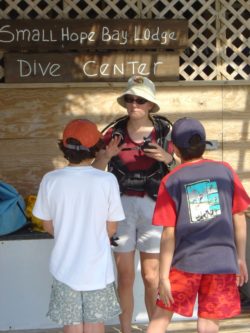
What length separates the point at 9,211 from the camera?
13.8ft

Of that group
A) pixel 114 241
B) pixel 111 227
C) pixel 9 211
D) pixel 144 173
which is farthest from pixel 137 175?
pixel 9 211

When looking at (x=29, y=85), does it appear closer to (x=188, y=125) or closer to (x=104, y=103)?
(x=104, y=103)

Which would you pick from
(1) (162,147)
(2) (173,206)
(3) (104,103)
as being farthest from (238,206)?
(3) (104,103)

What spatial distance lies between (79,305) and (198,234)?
2.23 feet

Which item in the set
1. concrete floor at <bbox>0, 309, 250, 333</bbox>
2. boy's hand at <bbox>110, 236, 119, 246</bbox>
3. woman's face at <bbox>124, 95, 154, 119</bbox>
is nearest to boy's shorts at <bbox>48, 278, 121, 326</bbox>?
boy's hand at <bbox>110, 236, 119, 246</bbox>

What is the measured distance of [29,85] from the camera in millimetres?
5031

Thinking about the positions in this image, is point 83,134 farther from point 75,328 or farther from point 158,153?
point 75,328

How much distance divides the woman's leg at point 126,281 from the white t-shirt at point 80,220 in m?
0.61

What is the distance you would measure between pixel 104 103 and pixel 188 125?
2.33 meters

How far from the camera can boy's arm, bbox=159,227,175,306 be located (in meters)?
2.88

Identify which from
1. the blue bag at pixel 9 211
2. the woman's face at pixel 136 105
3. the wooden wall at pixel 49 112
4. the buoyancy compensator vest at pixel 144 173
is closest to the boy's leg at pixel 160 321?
the buoyancy compensator vest at pixel 144 173

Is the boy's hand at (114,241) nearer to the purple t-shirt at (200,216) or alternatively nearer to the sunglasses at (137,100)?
Answer: the purple t-shirt at (200,216)

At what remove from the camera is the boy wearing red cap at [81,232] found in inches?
116

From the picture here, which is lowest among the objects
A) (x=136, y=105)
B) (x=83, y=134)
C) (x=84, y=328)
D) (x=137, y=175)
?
(x=84, y=328)
